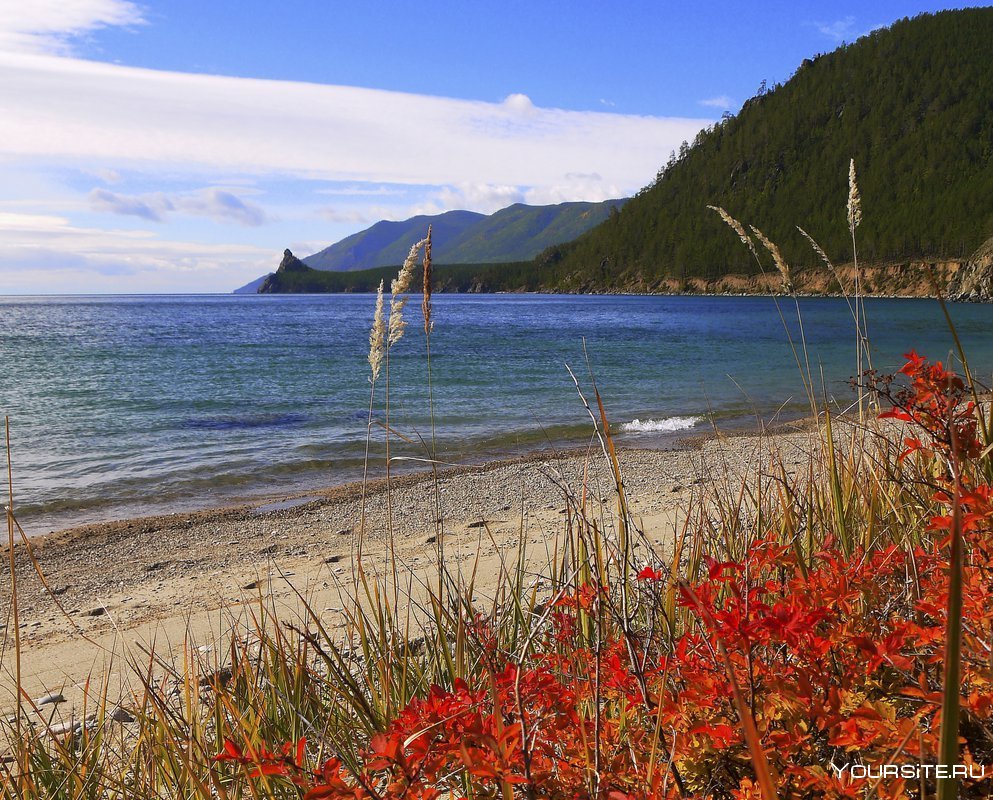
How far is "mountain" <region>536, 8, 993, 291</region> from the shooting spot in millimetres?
98062

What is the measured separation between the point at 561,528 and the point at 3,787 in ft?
17.8

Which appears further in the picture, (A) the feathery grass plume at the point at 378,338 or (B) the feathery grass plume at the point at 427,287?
(A) the feathery grass plume at the point at 378,338

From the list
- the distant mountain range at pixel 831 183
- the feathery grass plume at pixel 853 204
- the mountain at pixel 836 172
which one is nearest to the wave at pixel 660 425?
the feathery grass plume at pixel 853 204

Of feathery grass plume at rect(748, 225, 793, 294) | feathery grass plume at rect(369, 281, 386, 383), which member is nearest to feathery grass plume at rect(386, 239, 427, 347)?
feathery grass plume at rect(369, 281, 386, 383)

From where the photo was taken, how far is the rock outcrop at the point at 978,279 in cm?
6450

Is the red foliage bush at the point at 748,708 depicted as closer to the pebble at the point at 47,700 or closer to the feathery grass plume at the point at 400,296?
the feathery grass plume at the point at 400,296

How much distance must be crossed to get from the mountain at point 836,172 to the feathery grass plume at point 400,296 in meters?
99.1

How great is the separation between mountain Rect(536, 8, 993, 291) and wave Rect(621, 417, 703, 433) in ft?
287

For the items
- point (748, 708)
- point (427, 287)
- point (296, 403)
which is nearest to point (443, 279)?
point (296, 403)

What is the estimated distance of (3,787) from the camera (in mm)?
1747

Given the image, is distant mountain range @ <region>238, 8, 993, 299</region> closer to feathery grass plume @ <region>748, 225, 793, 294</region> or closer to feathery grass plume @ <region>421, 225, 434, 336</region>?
feathery grass plume @ <region>748, 225, 793, 294</region>

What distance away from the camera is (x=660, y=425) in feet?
45.2

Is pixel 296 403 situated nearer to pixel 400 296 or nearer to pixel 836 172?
pixel 400 296

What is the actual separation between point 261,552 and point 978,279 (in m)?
75.6
